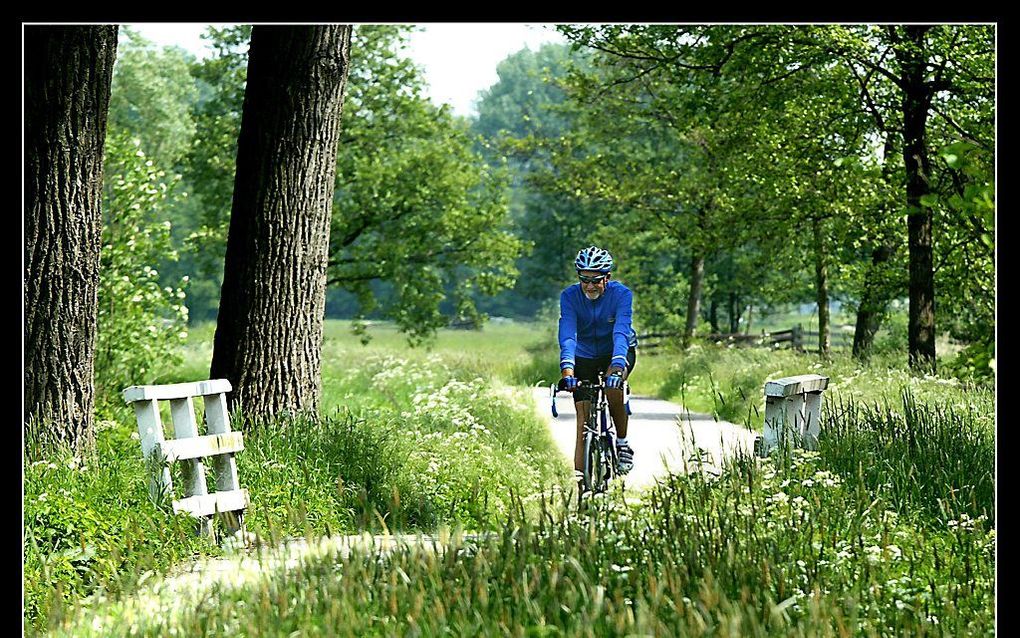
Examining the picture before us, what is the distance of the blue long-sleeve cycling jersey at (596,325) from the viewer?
862 centimetres

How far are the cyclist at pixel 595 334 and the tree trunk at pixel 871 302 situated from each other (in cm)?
980

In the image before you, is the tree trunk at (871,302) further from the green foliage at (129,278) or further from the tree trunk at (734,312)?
the tree trunk at (734,312)

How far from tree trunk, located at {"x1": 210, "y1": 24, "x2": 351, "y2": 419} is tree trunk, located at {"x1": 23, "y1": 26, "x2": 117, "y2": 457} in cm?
125

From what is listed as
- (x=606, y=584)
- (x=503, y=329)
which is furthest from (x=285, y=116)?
(x=503, y=329)

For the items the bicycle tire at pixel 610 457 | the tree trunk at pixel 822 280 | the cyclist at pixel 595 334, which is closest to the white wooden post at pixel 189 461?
→ the cyclist at pixel 595 334

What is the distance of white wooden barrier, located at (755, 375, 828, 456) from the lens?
805cm

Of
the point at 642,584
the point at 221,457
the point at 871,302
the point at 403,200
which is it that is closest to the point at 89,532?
the point at 221,457

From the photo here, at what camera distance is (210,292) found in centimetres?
4541

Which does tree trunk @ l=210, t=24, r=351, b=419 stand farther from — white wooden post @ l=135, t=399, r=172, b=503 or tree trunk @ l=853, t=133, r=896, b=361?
tree trunk @ l=853, t=133, r=896, b=361

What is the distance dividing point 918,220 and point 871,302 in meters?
3.42
